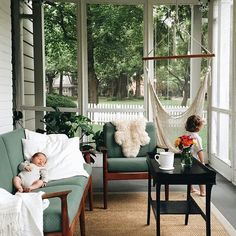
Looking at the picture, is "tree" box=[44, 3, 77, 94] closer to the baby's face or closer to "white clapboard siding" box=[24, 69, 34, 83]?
"white clapboard siding" box=[24, 69, 34, 83]

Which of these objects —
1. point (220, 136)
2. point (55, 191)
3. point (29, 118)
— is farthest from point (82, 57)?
point (55, 191)

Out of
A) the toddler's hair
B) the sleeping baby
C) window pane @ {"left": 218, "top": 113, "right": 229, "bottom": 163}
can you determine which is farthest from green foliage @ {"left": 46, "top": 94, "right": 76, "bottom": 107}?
the sleeping baby

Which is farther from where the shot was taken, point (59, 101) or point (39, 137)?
point (59, 101)

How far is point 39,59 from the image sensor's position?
5555 mm

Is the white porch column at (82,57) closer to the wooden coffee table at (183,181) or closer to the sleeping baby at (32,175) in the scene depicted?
Result: the sleeping baby at (32,175)

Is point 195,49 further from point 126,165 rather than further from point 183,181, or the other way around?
point 183,181

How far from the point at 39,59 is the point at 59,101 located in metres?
0.73

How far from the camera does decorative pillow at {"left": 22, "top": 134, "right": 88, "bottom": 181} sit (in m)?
2.97

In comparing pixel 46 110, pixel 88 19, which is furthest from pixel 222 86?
pixel 46 110

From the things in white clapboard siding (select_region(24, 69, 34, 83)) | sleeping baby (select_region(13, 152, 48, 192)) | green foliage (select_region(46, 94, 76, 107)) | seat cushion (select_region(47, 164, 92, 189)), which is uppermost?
white clapboard siding (select_region(24, 69, 34, 83))

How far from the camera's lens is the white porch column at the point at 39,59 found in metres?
5.50

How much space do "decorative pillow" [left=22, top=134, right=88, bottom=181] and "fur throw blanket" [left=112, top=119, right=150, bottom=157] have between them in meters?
0.97

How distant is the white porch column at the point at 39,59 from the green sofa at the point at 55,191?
8.20ft

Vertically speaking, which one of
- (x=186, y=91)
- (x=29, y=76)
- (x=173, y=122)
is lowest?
(x=173, y=122)
